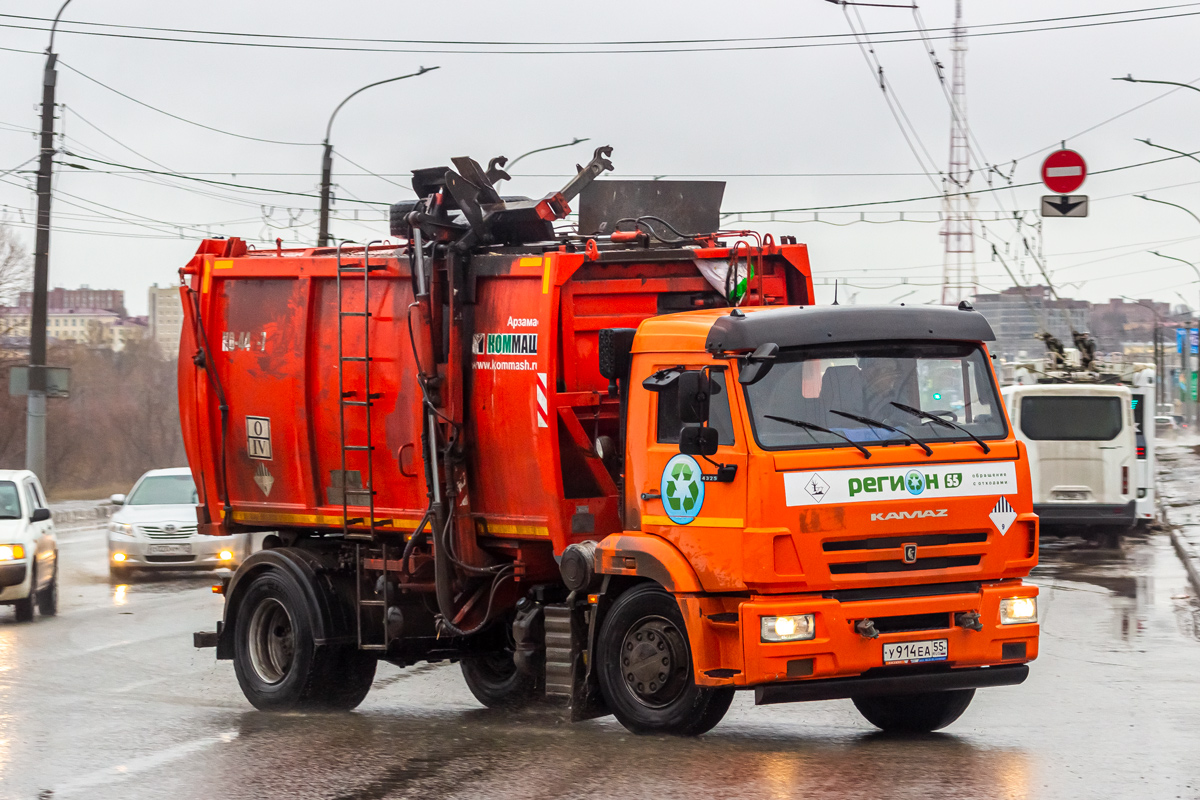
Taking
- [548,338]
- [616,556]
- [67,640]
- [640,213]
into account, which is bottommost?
[67,640]

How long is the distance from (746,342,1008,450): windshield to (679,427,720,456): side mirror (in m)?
0.24

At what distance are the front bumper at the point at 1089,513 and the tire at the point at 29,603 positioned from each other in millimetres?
14977

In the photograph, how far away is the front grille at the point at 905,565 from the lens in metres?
8.09

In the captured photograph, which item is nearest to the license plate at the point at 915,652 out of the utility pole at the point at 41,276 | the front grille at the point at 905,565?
the front grille at the point at 905,565

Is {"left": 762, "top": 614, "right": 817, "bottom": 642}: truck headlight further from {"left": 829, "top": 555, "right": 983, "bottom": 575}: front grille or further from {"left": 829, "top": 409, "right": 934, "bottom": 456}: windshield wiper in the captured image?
{"left": 829, "top": 409, "right": 934, "bottom": 456}: windshield wiper

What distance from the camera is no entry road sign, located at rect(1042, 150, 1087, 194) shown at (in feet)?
73.0

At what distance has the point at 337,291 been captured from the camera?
1084 cm

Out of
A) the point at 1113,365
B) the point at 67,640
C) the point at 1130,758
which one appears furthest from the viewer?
the point at 1113,365

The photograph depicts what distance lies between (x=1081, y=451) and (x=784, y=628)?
18.0 meters

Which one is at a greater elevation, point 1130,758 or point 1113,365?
point 1113,365

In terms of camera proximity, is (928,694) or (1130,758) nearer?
(1130,758)

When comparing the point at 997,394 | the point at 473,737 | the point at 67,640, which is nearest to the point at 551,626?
the point at 473,737

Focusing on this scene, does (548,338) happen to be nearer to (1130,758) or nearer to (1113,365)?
(1130,758)

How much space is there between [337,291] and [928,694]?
479 cm
